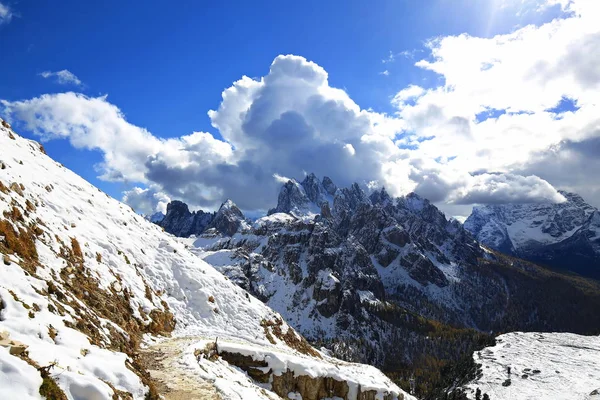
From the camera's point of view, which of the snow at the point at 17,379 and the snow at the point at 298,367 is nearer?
the snow at the point at 17,379

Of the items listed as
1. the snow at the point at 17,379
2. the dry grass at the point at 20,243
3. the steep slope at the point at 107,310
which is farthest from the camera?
the dry grass at the point at 20,243

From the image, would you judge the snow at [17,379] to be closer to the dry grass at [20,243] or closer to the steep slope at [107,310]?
the steep slope at [107,310]

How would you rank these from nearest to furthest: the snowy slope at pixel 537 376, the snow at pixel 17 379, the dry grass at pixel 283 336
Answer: the snow at pixel 17 379
the dry grass at pixel 283 336
the snowy slope at pixel 537 376

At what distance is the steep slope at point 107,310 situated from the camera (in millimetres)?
13391

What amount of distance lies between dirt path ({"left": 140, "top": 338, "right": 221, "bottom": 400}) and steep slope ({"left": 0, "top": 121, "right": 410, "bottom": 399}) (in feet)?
1.21

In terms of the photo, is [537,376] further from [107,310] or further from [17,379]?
[17,379]

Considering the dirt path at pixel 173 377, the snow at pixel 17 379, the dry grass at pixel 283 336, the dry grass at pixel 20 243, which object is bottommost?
the dirt path at pixel 173 377

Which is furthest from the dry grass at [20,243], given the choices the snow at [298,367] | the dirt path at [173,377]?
the snow at [298,367]

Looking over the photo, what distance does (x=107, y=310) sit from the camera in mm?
25516

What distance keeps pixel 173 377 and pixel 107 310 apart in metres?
7.73

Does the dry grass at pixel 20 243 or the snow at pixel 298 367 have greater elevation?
the dry grass at pixel 20 243

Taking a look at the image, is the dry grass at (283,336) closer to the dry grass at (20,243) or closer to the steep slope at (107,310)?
the steep slope at (107,310)

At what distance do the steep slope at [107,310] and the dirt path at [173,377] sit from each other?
37 centimetres

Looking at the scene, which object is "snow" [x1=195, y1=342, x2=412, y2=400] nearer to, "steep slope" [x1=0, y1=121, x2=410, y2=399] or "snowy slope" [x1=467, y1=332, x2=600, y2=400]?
"steep slope" [x1=0, y1=121, x2=410, y2=399]
